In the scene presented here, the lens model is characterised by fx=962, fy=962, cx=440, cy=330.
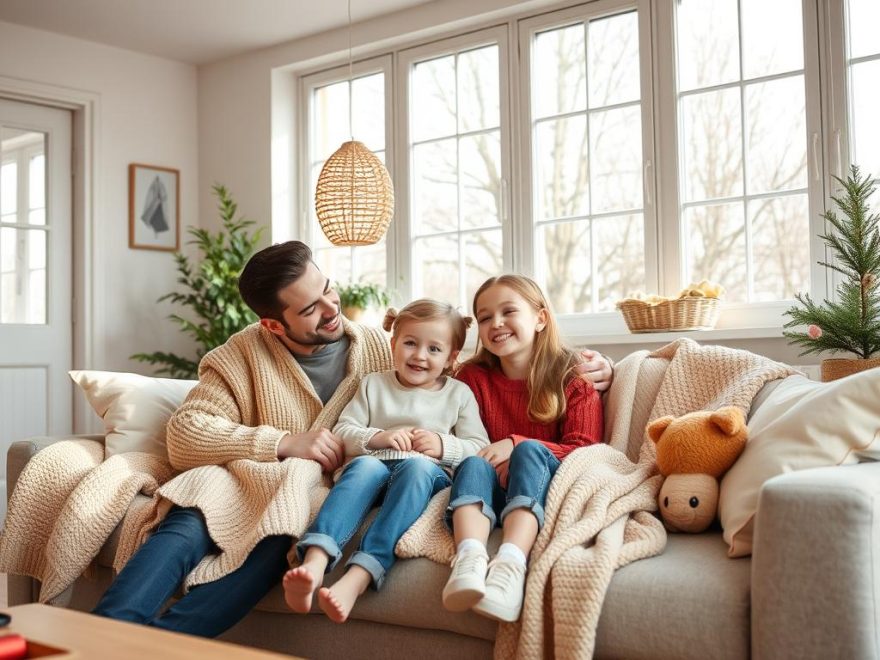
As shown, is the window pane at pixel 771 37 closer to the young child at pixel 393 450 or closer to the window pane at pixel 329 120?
the young child at pixel 393 450

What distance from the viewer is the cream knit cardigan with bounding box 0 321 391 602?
2.08 meters

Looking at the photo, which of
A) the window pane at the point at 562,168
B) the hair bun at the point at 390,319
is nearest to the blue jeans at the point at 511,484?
the hair bun at the point at 390,319

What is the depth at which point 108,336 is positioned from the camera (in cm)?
501

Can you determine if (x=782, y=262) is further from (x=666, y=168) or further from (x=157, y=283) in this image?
(x=157, y=283)

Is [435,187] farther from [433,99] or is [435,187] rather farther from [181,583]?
[181,583]

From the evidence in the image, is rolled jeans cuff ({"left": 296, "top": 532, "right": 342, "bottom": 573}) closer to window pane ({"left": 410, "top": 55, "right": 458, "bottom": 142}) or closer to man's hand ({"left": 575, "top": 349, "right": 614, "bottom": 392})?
man's hand ({"left": 575, "top": 349, "right": 614, "bottom": 392})

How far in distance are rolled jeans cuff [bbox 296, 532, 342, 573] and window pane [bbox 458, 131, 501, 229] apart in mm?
2809

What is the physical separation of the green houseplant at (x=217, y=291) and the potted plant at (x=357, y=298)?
1.83 ft

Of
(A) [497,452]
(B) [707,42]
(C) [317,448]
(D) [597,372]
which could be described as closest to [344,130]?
(B) [707,42]

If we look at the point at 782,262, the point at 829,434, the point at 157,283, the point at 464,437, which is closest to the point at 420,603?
the point at 464,437

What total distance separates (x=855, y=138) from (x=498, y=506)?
2300 millimetres

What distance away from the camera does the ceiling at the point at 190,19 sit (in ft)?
14.8

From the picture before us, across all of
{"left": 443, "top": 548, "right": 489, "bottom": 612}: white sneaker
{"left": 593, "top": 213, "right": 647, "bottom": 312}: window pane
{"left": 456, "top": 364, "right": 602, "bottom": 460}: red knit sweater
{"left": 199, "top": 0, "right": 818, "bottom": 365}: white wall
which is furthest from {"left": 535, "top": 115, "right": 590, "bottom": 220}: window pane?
{"left": 443, "top": 548, "right": 489, "bottom": 612}: white sneaker

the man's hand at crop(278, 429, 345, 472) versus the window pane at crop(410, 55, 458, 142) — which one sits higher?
the window pane at crop(410, 55, 458, 142)
